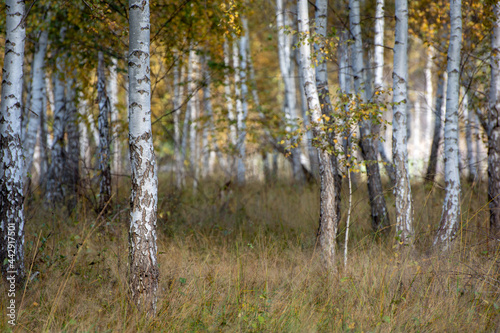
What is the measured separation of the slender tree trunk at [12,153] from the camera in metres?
3.72

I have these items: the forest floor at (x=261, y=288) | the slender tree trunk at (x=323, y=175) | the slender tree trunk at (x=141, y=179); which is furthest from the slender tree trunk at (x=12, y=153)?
the slender tree trunk at (x=323, y=175)

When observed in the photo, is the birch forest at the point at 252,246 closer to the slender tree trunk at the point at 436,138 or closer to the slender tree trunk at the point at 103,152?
the slender tree trunk at the point at 103,152

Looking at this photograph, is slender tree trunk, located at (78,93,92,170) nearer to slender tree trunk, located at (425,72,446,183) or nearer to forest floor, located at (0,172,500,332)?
forest floor, located at (0,172,500,332)

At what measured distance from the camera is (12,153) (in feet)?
12.3

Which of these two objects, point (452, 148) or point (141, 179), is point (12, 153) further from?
point (452, 148)

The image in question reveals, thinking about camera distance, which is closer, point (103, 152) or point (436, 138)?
point (103, 152)

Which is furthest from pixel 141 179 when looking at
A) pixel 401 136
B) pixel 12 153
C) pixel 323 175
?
→ pixel 401 136

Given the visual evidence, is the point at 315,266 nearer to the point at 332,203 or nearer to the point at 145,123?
the point at 332,203

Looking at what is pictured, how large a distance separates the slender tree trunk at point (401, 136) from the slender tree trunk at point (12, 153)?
4.19 metres

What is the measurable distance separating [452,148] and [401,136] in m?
0.77

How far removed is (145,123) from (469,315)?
3.16 m

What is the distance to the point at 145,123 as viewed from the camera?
318cm

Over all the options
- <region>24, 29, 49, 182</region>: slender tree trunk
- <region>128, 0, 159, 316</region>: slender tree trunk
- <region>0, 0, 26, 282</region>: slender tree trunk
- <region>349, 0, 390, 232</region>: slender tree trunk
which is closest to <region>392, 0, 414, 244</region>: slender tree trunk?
<region>349, 0, 390, 232</region>: slender tree trunk

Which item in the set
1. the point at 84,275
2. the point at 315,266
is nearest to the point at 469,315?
the point at 315,266
